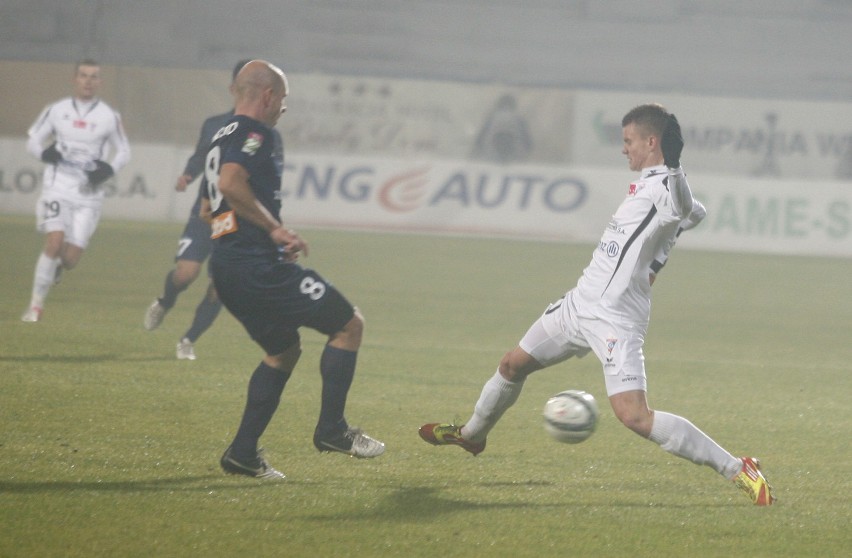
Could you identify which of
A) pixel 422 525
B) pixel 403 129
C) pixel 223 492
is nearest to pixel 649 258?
pixel 422 525

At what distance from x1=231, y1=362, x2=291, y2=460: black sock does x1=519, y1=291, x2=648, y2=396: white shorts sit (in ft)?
3.72

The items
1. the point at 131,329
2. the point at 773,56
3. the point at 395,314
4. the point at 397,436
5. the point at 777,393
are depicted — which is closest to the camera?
the point at 397,436

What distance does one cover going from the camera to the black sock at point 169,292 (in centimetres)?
986

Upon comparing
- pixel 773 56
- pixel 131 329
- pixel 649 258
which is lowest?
pixel 131 329

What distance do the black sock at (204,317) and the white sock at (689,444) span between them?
4554 millimetres

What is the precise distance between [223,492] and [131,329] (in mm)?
5442

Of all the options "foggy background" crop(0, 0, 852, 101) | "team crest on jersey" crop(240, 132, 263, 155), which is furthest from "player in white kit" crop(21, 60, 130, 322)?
"foggy background" crop(0, 0, 852, 101)

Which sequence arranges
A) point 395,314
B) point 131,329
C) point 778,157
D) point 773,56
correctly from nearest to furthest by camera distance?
point 131,329 < point 395,314 < point 778,157 < point 773,56

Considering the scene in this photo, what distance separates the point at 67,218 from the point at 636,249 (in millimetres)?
6885

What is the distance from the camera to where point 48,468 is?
18.7 feet

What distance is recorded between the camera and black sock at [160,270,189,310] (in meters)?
9.86

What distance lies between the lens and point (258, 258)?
221 inches

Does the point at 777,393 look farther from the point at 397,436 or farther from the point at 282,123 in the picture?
the point at 282,123

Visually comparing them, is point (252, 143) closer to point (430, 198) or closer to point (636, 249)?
point (636, 249)
